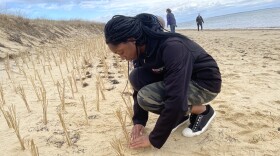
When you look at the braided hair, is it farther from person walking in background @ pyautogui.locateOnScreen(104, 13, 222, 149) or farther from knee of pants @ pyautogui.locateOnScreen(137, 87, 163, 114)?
knee of pants @ pyautogui.locateOnScreen(137, 87, 163, 114)

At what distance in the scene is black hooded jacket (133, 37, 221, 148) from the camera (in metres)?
2.07

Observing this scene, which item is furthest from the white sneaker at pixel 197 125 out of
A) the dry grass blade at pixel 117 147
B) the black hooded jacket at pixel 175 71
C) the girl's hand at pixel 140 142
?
the dry grass blade at pixel 117 147

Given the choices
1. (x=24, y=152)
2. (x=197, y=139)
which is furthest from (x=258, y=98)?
(x=24, y=152)

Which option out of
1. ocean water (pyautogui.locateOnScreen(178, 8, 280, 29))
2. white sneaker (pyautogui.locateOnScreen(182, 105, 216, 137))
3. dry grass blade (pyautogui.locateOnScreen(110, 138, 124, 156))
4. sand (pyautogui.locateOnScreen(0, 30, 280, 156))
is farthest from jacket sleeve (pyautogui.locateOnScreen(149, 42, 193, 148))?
ocean water (pyautogui.locateOnScreen(178, 8, 280, 29))

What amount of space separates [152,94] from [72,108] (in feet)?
4.68

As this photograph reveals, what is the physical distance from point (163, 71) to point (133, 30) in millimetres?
424

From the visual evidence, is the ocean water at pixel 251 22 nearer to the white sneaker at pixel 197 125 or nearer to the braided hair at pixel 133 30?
the white sneaker at pixel 197 125

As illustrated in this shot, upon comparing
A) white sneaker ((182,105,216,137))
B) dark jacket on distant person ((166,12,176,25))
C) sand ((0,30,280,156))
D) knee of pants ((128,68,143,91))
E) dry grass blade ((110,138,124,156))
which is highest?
knee of pants ((128,68,143,91))

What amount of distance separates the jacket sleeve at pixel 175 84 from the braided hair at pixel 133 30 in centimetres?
19

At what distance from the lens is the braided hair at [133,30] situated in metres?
2.19

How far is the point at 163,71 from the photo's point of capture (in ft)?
7.99

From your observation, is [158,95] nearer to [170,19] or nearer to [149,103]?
[149,103]

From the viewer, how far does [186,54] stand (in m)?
2.16

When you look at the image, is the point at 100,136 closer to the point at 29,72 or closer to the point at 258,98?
the point at 258,98
